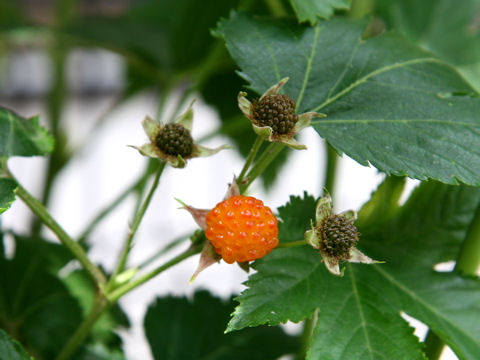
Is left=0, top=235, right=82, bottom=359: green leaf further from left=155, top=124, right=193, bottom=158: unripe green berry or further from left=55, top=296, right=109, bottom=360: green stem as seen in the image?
left=155, top=124, right=193, bottom=158: unripe green berry

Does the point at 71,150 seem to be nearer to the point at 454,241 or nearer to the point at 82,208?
the point at 454,241

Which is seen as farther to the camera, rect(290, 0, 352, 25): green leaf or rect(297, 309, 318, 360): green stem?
rect(297, 309, 318, 360): green stem

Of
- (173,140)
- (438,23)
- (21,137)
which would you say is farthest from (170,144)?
(438,23)

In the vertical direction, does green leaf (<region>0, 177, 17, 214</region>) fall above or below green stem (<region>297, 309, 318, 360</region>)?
above

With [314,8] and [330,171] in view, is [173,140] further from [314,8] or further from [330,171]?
[330,171]

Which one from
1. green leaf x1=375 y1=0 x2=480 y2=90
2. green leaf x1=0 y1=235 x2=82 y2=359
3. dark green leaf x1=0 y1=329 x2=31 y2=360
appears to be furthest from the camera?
green leaf x1=375 y1=0 x2=480 y2=90

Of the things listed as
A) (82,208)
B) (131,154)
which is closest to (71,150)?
(82,208)

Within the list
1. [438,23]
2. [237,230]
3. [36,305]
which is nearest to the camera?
[237,230]

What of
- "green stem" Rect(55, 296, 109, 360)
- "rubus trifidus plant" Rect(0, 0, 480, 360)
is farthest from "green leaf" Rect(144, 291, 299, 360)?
"green stem" Rect(55, 296, 109, 360)
